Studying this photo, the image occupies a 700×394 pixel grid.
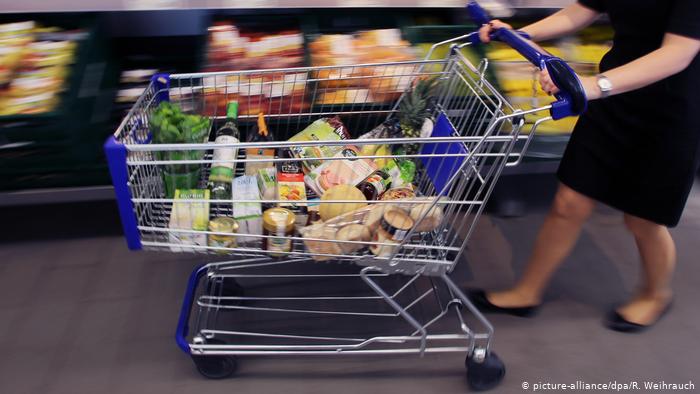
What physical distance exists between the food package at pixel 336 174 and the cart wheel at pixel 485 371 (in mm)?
685

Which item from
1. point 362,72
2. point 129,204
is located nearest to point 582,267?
point 362,72

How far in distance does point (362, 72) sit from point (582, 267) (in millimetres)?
1250

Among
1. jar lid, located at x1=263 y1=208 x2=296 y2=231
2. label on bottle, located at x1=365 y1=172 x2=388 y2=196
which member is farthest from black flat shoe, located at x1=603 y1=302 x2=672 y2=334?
jar lid, located at x1=263 y1=208 x2=296 y2=231

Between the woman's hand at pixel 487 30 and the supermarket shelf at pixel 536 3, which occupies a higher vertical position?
the woman's hand at pixel 487 30

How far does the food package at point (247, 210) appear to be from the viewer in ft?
4.71

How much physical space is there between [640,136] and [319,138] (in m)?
0.98

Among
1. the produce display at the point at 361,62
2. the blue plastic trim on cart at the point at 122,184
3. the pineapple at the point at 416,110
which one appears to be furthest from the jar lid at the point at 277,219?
the produce display at the point at 361,62

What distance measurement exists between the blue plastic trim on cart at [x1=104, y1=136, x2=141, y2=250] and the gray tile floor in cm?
65

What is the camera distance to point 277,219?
1.41 metres

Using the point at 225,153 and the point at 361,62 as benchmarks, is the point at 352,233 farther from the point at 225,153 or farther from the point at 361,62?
the point at 361,62

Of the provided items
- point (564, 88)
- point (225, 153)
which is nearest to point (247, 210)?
point (225, 153)

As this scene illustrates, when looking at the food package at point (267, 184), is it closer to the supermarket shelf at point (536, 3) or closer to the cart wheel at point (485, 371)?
the cart wheel at point (485, 371)

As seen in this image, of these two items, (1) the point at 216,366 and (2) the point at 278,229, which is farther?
(1) the point at 216,366

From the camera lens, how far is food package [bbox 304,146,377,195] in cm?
153
